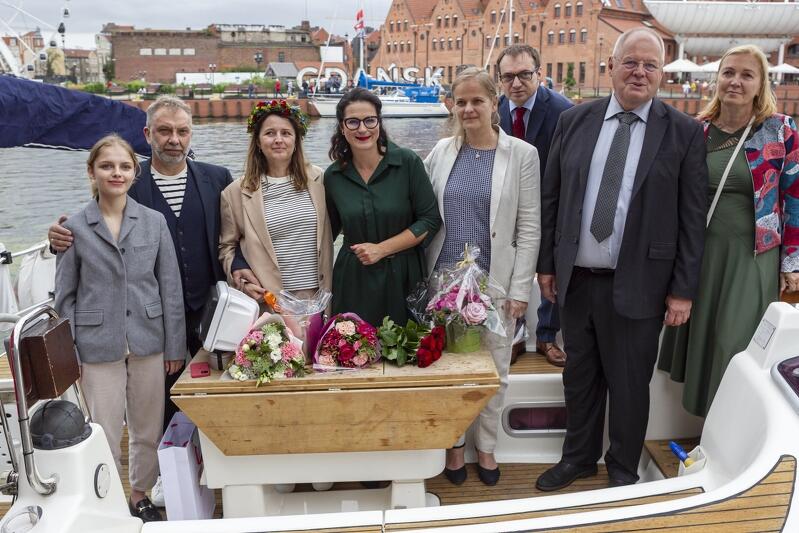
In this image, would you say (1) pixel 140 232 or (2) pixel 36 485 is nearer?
(2) pixel 36 485

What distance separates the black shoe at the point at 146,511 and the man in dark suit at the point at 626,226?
1.76 meters

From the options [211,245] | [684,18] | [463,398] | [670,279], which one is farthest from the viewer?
[684,18]

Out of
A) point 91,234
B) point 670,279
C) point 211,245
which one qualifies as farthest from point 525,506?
point 91,234

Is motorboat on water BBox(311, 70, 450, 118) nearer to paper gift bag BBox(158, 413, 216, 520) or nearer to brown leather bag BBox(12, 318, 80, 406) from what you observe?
paper gift bag BBox(158, 413, 216, 520)

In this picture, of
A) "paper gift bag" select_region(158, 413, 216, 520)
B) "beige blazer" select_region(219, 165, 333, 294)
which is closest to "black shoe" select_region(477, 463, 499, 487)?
"beige blazer" select_region(219, 165, 333, 294)

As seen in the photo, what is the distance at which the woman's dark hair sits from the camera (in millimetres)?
2469

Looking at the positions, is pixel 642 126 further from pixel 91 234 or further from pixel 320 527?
pixel 91 234

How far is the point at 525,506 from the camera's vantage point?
2102 mm

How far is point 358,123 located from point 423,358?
89cm

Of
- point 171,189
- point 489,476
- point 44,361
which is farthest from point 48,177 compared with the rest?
point 44,361

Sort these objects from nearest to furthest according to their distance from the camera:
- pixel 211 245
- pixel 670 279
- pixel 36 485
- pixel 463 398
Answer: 1. pixel 36 485
2. pixel 463 398
3. pixel 670 279
4. pixel 211 245

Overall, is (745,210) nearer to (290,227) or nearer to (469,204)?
(469,204)

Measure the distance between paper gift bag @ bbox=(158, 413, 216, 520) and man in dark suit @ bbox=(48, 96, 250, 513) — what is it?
7.1 inches

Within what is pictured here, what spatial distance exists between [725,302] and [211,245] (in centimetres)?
199
